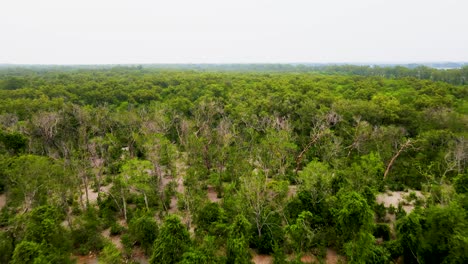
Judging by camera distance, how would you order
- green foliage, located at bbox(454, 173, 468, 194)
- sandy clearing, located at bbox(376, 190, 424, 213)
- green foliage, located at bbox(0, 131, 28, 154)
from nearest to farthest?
green foliage, located at bbox(454, 173, 468, 194) < sandy clearing, located at bbox(376, 190, 424, 213) < green foliage, located at bbox(0, 131, 28, 154)

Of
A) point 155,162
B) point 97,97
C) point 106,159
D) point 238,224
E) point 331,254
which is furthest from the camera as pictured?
point 97,97

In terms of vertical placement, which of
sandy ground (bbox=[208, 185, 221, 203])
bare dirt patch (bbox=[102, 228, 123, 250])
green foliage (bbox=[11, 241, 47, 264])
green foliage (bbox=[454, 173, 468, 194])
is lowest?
bare dirt patch (bbox=[102, 228, 123, 250])

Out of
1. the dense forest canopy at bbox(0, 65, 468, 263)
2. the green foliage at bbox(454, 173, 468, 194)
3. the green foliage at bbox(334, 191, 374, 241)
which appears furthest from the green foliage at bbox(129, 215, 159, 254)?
the green foliage at bbox(454, 173, 468, 194)

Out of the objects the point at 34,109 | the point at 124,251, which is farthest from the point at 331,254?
the point at 34,109

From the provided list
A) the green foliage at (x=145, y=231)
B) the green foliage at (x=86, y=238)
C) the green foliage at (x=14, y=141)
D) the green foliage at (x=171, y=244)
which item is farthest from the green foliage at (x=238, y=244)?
the green foliage at (x=14, y=141)

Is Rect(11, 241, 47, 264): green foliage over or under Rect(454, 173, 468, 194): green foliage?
under

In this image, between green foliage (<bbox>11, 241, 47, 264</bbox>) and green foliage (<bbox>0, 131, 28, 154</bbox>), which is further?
green foliage (<bbox>0, 131, 28, 154</bbox>)

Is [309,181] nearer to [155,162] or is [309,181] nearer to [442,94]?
[155,162]

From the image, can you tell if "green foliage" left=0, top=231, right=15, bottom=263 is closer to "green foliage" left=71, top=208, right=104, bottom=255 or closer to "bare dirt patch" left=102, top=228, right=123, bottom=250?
"green foliage" left=71, top=208, right=104, bottom=255
